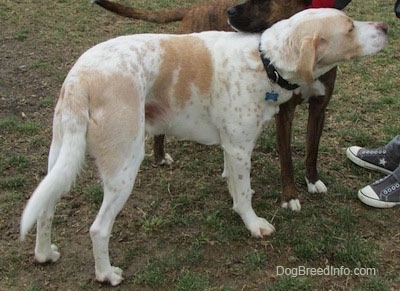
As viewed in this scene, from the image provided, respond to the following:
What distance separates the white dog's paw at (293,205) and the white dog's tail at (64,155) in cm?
159

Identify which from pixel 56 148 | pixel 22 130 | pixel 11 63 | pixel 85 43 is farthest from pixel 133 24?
pixel 56 148

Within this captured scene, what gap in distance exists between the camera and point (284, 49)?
308 centimetres

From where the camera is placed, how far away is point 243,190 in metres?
3.43

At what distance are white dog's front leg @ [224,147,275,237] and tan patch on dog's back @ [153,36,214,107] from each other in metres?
0.44

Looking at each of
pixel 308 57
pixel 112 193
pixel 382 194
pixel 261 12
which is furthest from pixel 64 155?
pixel 382 194

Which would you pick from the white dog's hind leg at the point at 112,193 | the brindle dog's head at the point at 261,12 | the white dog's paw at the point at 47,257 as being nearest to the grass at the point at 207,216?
the white dog's paw at the point at 47,257

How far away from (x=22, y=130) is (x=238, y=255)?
7.50ft

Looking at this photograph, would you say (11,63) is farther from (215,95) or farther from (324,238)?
(324,238)

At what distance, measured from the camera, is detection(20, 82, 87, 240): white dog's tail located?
2.64 meters

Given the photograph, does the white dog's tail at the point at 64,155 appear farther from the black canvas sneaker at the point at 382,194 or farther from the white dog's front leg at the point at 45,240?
the black canvas sneaker at the point at 382,194

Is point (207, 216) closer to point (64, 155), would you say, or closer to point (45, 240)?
point (45, 240)

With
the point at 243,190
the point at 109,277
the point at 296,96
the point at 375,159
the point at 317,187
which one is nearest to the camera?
the point at 109,277

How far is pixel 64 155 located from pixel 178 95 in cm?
78

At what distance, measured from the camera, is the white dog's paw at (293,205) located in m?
3.77
